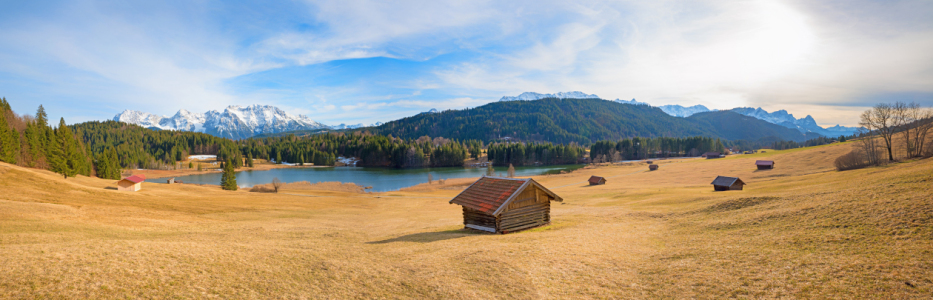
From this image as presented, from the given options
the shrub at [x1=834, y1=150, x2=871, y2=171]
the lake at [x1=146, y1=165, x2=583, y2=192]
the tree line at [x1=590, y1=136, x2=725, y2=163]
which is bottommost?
the lake at [x1=146, y1=165, x2=583, y2=192]

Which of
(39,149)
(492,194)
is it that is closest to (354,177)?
(39,149)

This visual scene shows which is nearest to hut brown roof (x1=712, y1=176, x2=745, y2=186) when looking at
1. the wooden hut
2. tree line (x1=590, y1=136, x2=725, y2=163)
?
the wooden hut

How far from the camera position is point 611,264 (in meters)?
13.5

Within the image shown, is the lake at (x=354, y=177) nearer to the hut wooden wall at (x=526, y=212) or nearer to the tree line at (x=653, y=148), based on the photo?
the hut wooden wall at (x=526, y=212)

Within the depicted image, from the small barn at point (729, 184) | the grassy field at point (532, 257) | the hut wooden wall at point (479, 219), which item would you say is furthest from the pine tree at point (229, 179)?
the small barn at point (729, 184)

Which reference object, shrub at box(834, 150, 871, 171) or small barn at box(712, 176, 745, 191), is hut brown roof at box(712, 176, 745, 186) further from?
shrub at box(834, 150, 871, 171)

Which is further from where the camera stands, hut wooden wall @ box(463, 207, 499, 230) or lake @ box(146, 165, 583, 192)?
lake @ box(146, 165, 583, 192)

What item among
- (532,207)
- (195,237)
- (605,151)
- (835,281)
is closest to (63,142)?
(195,237)

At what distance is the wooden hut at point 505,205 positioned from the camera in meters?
22.2

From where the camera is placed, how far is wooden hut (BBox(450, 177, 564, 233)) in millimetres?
22172

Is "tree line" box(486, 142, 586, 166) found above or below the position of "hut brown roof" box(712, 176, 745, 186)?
above

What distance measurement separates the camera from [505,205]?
21.8 meters

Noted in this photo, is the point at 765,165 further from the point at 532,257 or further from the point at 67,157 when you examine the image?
the point at 67,157

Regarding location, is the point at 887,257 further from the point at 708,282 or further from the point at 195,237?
the point at 195,237
